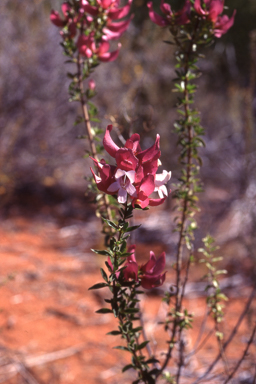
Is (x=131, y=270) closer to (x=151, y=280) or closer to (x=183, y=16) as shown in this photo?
(x=151, y=280)

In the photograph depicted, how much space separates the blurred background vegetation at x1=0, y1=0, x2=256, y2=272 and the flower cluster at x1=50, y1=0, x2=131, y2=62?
214 centimetres

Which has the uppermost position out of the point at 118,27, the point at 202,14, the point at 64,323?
the point at 118,27

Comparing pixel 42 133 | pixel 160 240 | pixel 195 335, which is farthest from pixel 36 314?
pixel 42 133

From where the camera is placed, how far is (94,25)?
88cm

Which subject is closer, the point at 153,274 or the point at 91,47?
the point at 153,274

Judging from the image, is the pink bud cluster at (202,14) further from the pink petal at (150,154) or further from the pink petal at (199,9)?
the pink petal at (150,154)

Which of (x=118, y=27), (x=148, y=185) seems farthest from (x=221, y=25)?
(x=148, y=185)

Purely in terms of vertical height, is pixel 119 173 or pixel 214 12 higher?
pixel 214 12

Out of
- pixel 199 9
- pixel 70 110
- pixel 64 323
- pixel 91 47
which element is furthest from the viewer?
pixel 70 110

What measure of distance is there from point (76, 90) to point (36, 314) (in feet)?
4.76

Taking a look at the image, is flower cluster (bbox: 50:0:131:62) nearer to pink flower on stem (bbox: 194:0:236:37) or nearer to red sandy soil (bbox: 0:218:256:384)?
pink flower on stem (bbox: 194:0:236:37)

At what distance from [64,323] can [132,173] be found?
1.60m

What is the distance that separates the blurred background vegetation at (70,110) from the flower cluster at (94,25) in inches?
84.4

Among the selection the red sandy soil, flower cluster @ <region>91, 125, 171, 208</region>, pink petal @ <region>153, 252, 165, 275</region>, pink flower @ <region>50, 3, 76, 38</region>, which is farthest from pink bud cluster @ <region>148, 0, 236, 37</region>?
the red sandy soil
